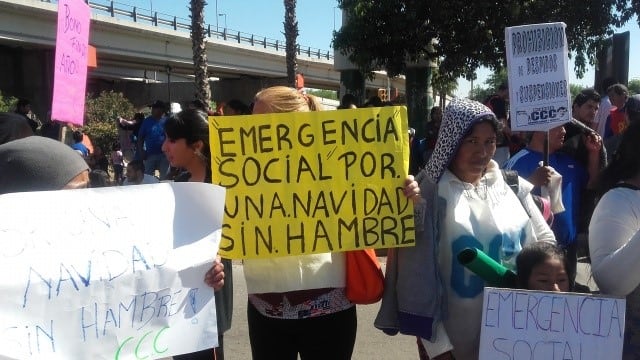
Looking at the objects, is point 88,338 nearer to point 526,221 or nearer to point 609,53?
point 526,221

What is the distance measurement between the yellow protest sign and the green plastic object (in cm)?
33

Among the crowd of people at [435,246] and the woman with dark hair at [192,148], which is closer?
the crowd of people at [435,246]

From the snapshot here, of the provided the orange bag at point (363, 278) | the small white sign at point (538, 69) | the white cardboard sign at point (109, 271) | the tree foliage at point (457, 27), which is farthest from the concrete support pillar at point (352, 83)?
the white cardboard sign at point (109, 271)

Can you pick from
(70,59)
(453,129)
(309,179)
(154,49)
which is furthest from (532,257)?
(154,49)

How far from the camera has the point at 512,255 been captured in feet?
8.15

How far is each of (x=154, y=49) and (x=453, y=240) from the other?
3797cm

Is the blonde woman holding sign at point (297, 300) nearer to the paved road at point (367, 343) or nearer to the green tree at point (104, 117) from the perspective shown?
the paved road at point (367, 343)

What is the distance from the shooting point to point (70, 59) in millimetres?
3045

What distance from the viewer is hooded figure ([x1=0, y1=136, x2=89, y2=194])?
211 cm

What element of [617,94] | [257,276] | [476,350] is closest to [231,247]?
[257,276]

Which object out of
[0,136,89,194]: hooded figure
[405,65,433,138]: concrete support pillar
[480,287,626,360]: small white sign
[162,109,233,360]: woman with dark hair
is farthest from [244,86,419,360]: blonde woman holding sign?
[405,65,433,138]: concrete support pillar

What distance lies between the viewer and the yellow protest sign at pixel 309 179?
99.4 inches

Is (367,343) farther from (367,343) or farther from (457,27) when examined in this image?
(457,27)

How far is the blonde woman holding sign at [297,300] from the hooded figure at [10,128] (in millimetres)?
877
